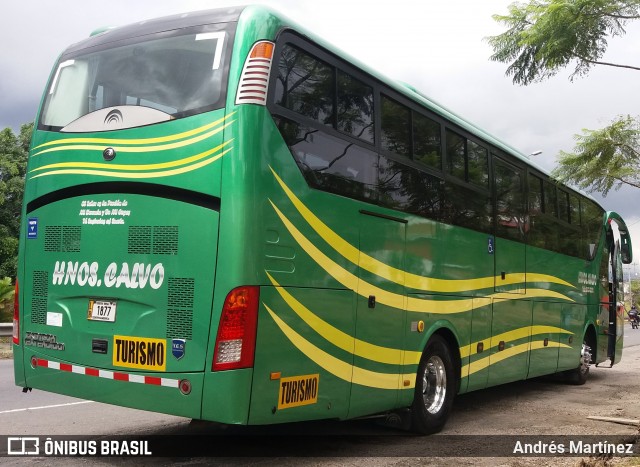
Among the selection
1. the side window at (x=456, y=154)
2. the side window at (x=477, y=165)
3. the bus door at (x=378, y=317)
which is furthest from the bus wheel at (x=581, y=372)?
the bus door at (x=378, y=317)

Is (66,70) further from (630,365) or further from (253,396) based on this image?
(630,365)

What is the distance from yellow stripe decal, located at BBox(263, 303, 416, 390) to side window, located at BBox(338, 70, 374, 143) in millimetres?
1947

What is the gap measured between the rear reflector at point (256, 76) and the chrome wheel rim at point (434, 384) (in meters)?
3.87

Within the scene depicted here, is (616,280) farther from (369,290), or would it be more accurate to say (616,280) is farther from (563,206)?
(369,290)

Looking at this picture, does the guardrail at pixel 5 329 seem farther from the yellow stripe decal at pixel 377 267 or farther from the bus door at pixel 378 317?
the bus door at pixel 378 317

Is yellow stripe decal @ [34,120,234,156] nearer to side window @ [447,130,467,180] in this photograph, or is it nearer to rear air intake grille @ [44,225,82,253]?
rear air intake grille @ [44,225,82,253]

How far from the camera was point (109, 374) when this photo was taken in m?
5.43

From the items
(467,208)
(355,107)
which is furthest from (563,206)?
(355,107)

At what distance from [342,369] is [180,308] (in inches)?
62.9

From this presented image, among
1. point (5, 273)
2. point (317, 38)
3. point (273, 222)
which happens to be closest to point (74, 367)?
point (273, 222)

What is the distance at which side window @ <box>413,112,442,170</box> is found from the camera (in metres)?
7.59

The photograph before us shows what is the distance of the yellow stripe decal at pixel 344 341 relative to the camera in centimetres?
546

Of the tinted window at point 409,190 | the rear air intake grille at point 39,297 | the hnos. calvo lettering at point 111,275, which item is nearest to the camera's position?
the hnos. calvo lettering at point 111,275

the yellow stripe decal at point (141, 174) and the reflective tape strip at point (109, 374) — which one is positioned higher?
the yellow stripe decal at point (141, 174)
